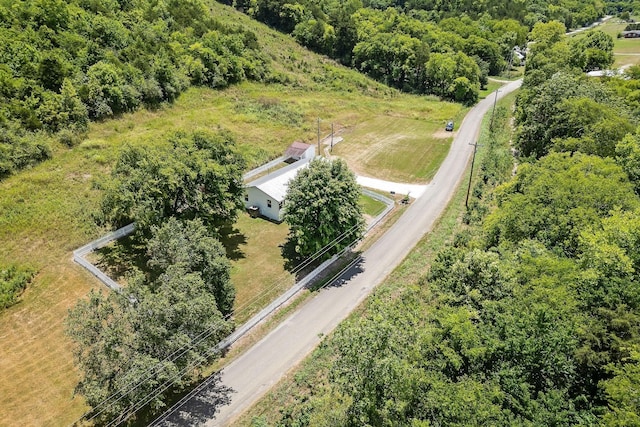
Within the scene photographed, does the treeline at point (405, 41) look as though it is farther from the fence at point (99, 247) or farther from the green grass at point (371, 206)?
the fence at point (99, 247)

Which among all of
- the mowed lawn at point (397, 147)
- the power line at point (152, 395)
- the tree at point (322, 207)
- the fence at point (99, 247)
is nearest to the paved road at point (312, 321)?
the power line at point (152, 395)

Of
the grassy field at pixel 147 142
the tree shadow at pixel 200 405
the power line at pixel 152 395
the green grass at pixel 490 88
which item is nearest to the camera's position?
the power line at pixel 152 395

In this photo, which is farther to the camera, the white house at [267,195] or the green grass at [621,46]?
the green grass at [621,46]

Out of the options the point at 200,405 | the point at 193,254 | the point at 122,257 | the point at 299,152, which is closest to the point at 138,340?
the point at 200,405

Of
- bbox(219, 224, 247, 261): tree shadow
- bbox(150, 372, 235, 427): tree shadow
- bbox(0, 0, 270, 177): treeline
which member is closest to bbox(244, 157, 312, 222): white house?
bbox(219, 224, 247, 261): tree shadow

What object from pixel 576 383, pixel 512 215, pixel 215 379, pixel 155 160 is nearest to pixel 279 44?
pixel 155 160

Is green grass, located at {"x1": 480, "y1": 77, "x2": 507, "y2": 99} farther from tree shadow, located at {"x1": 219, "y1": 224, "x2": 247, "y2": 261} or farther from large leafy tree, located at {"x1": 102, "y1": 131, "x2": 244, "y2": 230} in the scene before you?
large leafy tree, located at {"x1": 102, "y1": 131, "x2": 244, "y2": 230}
